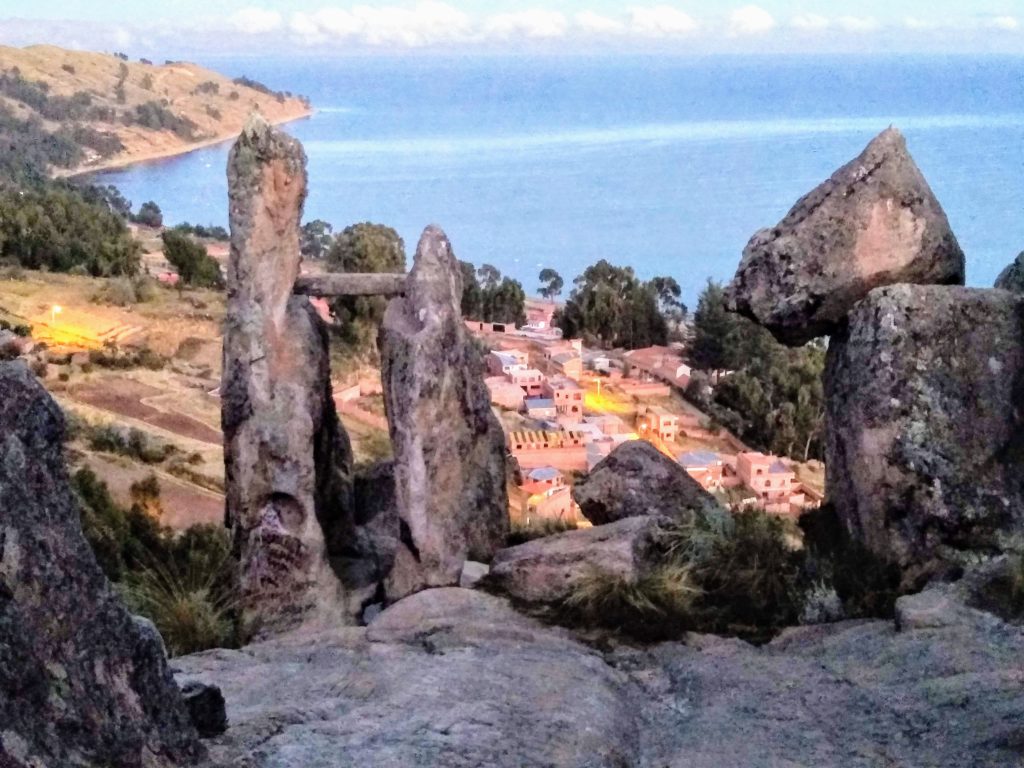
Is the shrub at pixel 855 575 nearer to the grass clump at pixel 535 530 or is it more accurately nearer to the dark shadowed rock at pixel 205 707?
the grass clump at pixel 535 530

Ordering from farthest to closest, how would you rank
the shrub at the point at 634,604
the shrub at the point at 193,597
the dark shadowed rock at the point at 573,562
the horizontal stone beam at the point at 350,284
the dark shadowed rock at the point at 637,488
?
the dark shadowed rock at the point at 637,488
the horizontal stone beam at the point at 350,284
the dark shadowed rock at the point at 573,562
the shrub at the point at 193,597
the shrub at the point at 634,604

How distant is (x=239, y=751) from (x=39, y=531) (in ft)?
4.49

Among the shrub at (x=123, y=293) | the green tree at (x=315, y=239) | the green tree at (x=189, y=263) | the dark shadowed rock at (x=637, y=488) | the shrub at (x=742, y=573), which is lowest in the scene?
the shrub at (x=742, y=573)

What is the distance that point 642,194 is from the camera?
100000 mm

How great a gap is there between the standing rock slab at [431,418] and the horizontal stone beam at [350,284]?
0.17m

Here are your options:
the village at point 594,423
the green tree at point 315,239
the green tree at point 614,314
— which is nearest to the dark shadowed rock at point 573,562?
the village at point 594,423

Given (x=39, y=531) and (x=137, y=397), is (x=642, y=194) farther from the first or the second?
(x=39, y=531)

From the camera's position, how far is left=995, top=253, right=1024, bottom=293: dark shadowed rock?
31.7 feet

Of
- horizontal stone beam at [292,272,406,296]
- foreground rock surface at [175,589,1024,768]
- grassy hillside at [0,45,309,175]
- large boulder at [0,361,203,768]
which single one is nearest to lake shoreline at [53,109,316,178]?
grassy hillside at [0,45,309,175]

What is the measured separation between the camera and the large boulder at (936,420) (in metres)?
8.58

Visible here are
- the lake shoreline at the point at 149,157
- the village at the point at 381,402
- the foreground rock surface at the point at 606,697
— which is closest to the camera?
the foreground rock surface at the point at 606,697

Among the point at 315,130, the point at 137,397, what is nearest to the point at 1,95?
the point at 315,130

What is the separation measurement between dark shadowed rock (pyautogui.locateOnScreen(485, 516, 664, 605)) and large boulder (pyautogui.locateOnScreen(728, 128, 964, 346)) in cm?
218

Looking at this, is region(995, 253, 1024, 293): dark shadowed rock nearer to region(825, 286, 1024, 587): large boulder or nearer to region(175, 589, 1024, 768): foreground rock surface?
region(825, 286, 1024, 587): large boulder
